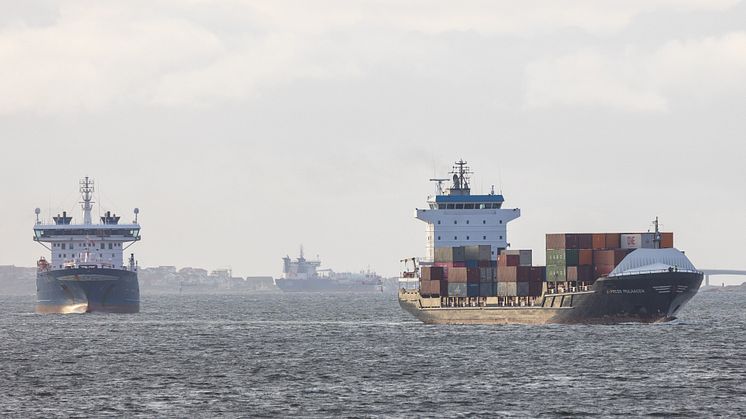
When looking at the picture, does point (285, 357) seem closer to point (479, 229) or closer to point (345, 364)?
point (345, 364)

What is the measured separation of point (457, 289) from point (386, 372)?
45355 mm

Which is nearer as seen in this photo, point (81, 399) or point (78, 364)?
point (81, 399)

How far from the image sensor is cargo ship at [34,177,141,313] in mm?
154500

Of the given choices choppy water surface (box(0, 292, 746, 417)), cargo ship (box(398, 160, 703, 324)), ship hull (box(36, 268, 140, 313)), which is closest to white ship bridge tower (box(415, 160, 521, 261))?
cargo ship (box(398, 160, 703, 324))

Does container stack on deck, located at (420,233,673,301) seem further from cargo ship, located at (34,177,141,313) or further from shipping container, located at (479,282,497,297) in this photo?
cargo ship, located at (34,177,141,313)

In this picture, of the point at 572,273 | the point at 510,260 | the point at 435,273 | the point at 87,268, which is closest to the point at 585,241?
the point at 572,273

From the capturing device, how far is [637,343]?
89938 mm

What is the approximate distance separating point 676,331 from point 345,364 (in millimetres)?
34094

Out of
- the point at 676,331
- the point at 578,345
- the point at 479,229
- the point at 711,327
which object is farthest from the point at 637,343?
the point at 479,229

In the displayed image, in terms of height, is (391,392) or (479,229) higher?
(479,229)

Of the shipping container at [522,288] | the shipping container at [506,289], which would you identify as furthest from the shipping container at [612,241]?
the shipping container at [506,289]

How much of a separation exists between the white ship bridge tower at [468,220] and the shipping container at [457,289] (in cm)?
959

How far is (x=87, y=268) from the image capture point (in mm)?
153125

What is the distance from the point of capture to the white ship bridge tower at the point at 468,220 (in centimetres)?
12838
